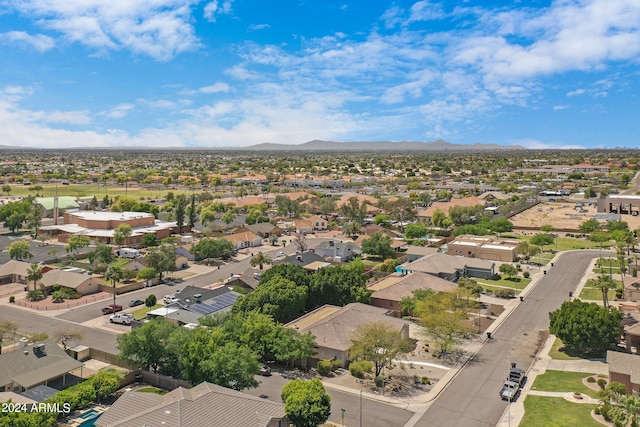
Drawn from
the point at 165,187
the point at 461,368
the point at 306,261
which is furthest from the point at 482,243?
the point at 165,187

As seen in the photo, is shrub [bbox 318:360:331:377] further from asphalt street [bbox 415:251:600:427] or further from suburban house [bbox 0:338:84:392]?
suburban house [bbox 0:338:84:392]

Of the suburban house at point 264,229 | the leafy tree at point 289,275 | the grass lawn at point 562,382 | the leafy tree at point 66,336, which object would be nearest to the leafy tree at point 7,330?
the leafy tree at point 66,336

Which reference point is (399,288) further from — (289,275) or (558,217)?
(558,217)

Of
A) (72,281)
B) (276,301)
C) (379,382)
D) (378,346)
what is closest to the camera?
(379,382)

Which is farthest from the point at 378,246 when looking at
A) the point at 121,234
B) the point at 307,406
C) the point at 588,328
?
the point at 307,406

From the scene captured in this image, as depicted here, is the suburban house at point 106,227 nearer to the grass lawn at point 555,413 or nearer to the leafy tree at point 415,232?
the leafy tree at point 415,232

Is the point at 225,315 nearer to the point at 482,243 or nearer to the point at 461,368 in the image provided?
the point at 461,368

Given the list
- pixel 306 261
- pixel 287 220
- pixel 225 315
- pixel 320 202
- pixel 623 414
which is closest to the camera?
pixel 623 414
